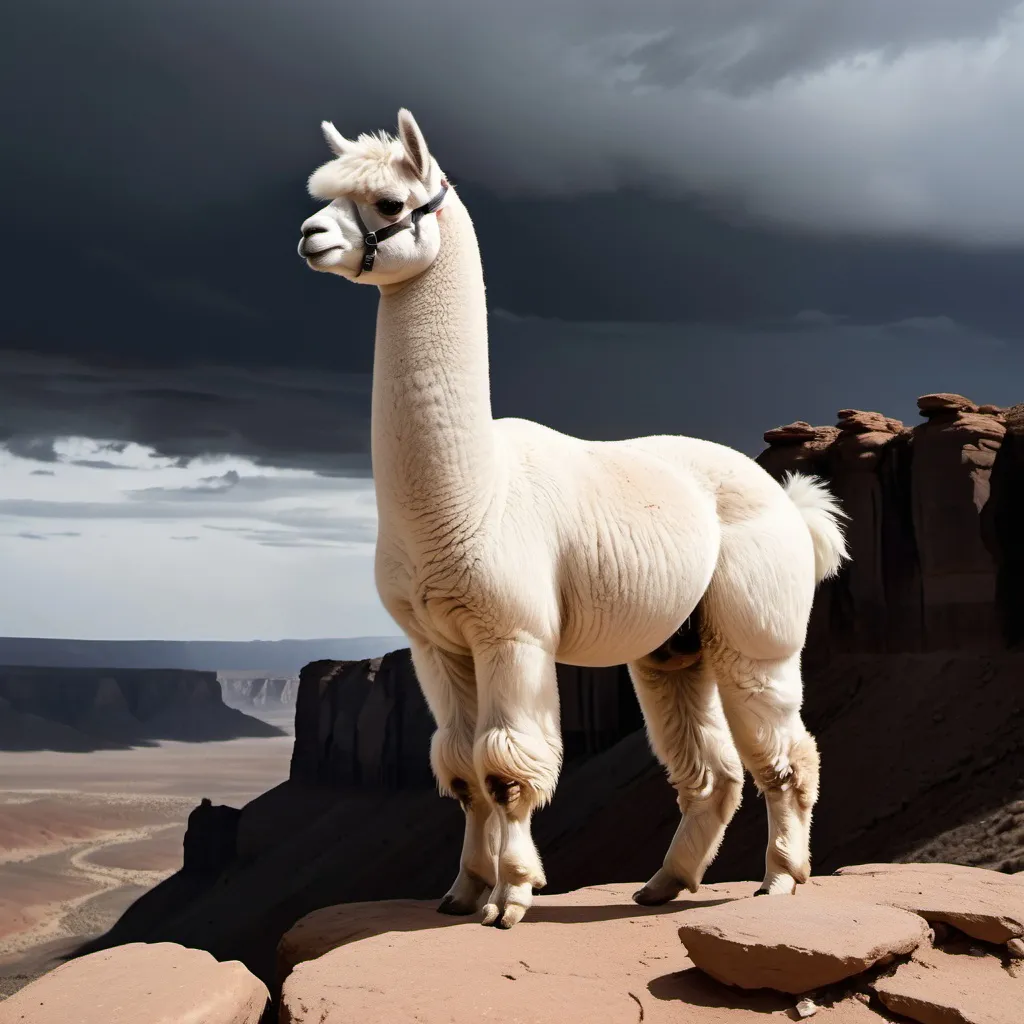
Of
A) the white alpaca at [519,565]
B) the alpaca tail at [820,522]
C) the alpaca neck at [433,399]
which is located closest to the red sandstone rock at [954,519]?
the alpaca tail at [820,522]

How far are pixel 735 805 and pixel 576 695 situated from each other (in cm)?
4027

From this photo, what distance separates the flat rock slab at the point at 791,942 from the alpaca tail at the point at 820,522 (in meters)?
2.68

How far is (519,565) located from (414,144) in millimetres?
2195

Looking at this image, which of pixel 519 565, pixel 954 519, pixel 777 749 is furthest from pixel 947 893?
pixel 954 519

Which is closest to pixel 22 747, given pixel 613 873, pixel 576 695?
pixel 576 695

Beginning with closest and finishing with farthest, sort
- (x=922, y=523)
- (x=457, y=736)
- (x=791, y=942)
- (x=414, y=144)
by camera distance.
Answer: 1. (x=791, y=942)
2. (x=414, y=144)
3. (x=457, y=736)
4. (x=922, y=523)

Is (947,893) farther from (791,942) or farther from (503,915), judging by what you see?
(503,915)

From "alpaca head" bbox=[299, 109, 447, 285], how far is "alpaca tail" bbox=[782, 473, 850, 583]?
3.32m

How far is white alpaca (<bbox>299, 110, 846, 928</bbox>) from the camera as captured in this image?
6.21 meters

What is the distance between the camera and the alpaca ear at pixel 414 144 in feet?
19.6

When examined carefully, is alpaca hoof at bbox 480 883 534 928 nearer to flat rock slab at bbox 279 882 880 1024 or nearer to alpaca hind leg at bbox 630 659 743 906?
flat rock slab at bbox 279 882 880 1024

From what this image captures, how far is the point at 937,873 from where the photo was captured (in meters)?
8.30

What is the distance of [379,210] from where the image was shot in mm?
6098

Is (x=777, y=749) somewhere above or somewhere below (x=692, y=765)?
above
